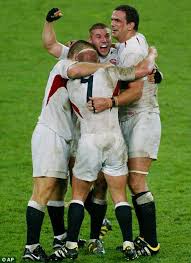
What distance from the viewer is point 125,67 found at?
10.1 m

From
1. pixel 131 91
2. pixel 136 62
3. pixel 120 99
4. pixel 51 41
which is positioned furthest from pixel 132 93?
pixel 51 41

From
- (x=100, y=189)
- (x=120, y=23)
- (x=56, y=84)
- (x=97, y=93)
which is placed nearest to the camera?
(x=97, y=93)

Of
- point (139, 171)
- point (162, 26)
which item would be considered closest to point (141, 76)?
point (139, 171)

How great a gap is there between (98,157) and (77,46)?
46.3 inches

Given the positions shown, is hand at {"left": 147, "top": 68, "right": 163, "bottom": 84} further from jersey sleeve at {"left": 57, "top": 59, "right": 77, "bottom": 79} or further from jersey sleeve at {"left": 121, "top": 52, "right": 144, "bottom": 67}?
jersey sleeve at {"left": 57, "top": 59, "right": 77, "bottom": 79}

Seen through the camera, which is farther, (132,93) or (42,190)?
(132,93)

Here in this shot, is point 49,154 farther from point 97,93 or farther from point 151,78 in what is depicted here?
point 151,78

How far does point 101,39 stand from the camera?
10.5 m

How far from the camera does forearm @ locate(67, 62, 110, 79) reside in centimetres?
991

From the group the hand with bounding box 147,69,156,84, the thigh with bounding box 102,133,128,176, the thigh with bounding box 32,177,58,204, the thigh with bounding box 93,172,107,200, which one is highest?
the hand with bounding box 147,69,156,84

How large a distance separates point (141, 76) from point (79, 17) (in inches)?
650

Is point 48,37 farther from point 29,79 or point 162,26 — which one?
point 162,26

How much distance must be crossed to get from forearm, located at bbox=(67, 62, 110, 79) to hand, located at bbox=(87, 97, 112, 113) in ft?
0.88

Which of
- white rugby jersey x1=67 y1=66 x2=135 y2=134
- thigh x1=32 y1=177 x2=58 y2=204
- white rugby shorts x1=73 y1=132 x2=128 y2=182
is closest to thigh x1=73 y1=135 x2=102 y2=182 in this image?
white rugby shorts x1=73 y1=132 x2=128 y2=182
